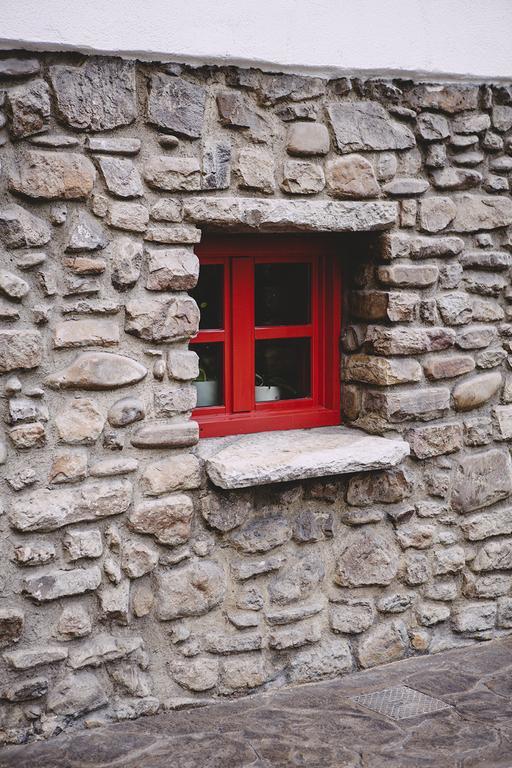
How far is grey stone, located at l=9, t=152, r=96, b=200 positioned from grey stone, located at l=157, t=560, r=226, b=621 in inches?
57.3

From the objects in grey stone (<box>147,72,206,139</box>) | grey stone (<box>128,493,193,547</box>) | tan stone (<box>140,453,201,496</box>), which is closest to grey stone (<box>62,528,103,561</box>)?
grey stone (<box>128,493,193,547</box>)

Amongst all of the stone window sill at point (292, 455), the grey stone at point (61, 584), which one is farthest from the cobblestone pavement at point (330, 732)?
the stone window sill at point (292, 455)

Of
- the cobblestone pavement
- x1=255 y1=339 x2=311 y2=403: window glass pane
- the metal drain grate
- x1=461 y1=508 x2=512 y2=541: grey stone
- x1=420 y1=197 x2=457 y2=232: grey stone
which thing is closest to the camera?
the cobblestone pavement

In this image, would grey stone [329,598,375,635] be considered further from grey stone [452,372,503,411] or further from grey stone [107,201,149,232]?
grey stone [107,201,149,232]

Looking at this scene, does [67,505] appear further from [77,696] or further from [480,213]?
[480,213]

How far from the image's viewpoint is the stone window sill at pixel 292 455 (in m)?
3.35

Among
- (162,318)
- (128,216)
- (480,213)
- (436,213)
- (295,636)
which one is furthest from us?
(480,213)

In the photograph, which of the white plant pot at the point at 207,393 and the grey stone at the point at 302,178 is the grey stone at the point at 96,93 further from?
the white plant pot at the point at 207,393

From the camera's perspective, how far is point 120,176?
3152mm

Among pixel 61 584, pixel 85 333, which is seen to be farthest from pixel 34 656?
pixel 85 333

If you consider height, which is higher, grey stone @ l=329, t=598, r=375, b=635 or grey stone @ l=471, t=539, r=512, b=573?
grey stone @ l=471, t=539, r=512, b=573

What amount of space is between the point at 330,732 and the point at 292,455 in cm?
104

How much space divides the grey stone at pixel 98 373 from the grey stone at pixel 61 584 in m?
0.67

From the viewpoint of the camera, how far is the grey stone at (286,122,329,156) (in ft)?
11.3
